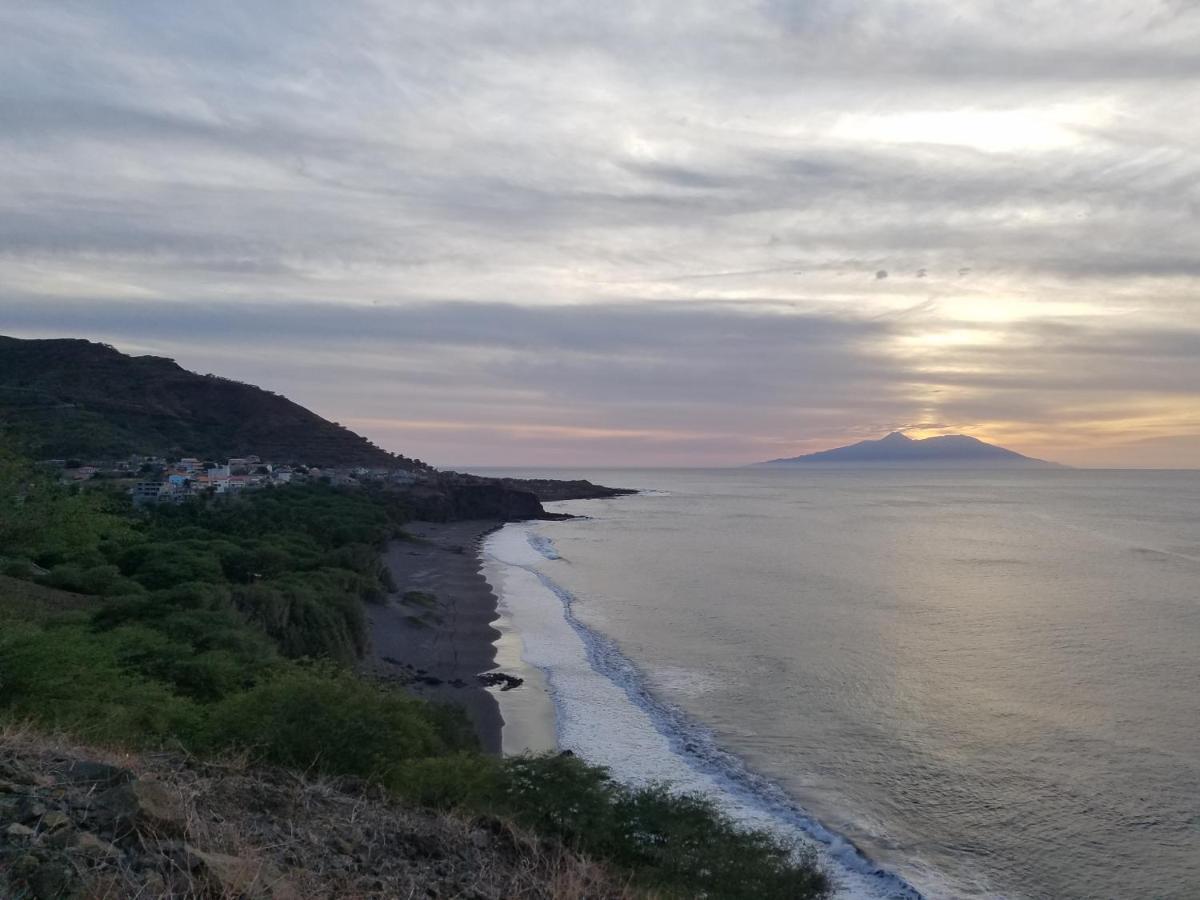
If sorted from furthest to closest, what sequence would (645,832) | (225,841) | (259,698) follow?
(259,698)
(645,832)
(225,841)

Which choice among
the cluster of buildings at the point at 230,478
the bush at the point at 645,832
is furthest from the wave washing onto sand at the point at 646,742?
the cluster of buildings at the point at 230,478

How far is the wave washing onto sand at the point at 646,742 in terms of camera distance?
55.5 feet

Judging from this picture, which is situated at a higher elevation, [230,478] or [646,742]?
[230,478]

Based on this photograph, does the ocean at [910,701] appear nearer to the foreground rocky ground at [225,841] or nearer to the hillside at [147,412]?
the foreground rocky ground at [225,841]

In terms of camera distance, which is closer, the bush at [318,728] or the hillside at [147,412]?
the bush at [318,728]

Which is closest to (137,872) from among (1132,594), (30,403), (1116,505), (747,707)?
(747,707)

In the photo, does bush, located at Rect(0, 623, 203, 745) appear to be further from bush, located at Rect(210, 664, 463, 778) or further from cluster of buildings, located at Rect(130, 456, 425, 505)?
cluster of buildings, located at Rect(130, 456, 425, 505)

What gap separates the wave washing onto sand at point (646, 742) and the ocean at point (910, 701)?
0.08 meters

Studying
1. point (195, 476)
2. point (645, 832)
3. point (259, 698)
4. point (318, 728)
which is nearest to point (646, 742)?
point (645, 832)

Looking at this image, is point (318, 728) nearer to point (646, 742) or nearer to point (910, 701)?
point (646, 742)

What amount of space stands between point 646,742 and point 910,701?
9.37m

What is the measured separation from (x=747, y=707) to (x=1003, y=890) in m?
11.4

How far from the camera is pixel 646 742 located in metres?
23.6

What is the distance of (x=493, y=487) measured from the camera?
121812 mm
